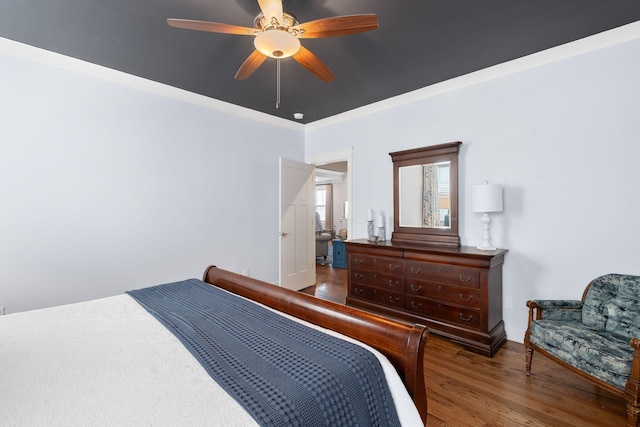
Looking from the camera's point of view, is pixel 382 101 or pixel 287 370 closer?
pixel 287 370

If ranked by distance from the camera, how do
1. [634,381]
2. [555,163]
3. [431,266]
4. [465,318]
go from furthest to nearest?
[431,266], [465,318], [555,163], [634,381]

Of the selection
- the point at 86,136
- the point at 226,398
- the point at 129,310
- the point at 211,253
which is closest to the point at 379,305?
the point at 211,253

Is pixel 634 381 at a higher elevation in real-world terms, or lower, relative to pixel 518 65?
lower

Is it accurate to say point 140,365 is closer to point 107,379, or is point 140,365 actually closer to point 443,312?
point 107,379

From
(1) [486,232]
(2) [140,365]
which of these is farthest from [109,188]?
(1) [486,232]

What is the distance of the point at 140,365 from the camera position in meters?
1.14

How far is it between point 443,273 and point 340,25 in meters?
Answer: 2.30

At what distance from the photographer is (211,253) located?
12.4 feet

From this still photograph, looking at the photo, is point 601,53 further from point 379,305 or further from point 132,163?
point 132,163

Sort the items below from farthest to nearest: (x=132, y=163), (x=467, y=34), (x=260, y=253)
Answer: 1. (x=260, y=253)
2. (x=132, y=163)
3. (x=467, y=34)

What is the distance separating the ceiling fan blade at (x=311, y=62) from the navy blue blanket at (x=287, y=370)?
5.67 ft

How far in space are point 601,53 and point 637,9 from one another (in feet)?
1.22

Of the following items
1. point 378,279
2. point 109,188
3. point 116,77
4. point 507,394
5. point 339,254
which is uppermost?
point 116,77

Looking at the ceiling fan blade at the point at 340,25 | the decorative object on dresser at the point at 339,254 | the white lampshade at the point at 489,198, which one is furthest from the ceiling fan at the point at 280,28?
the decorative object on dresser at the point at 339,254
